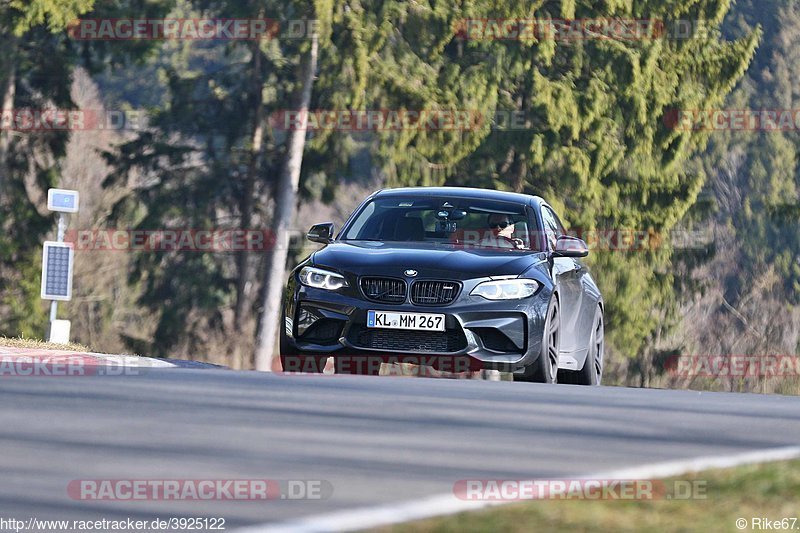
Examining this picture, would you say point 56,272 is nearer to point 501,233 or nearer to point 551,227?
point 551,227

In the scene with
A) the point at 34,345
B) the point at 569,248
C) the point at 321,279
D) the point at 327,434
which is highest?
the point at 569,248

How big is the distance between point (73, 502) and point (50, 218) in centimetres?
3856

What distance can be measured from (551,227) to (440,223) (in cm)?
138

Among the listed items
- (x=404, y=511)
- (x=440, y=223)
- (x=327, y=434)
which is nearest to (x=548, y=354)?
(x=440, y=223)

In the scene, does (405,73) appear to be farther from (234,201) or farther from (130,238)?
(130,238)

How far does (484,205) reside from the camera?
48.5 feet

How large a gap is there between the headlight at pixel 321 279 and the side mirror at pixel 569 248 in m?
2.07

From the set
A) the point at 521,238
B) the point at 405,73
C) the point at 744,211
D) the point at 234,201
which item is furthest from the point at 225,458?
the point at 744,211

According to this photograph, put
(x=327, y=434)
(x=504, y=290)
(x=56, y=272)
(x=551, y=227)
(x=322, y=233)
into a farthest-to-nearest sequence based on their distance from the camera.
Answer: (x=56, y=272), (x=551, y=227), (x=322, y=233), (x=504, y=290), (x=327, y=434)

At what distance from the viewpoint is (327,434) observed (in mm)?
8422

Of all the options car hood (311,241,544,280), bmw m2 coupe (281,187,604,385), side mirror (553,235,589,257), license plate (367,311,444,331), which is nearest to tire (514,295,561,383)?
bmw m2 coupe (281,187,604,385)

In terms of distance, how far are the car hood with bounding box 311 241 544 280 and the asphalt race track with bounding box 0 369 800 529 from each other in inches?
42.6

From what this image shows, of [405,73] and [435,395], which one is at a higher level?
[405,73]

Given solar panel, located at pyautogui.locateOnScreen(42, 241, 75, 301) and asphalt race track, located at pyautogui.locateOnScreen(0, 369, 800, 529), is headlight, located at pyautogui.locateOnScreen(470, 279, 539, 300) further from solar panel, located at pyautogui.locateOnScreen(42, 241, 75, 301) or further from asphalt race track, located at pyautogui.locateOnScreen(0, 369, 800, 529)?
solar panel, located at pyautogui.locateOnScreen(42, 241, 75, 301)
